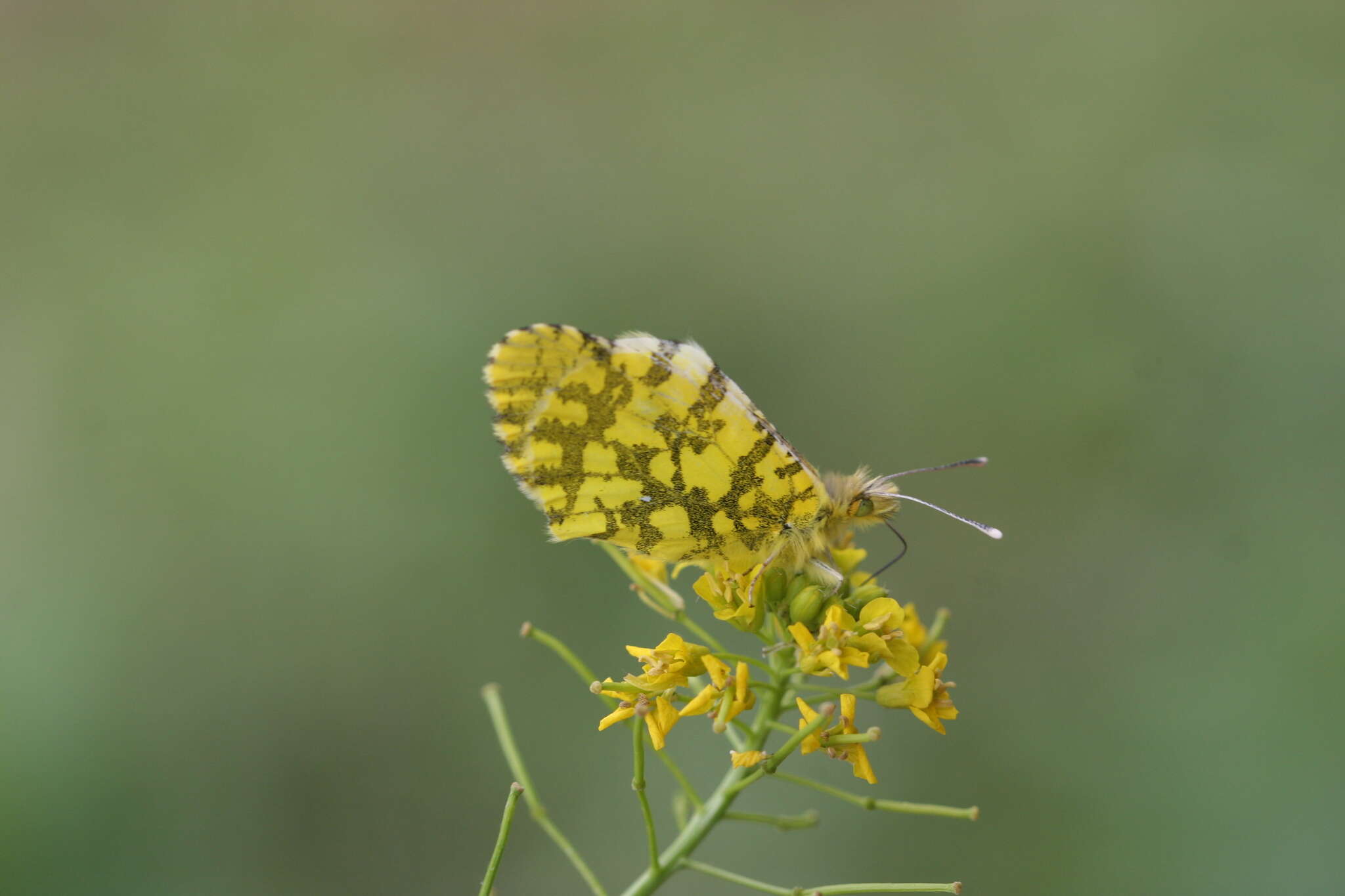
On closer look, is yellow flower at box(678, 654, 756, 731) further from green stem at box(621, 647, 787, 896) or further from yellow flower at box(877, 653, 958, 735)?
yellow flower at box(877, 653, 958, 735)

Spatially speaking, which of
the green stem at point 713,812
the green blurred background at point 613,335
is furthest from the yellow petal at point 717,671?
the green blurred background at point 613,335

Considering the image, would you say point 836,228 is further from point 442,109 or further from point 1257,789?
point 1257,789

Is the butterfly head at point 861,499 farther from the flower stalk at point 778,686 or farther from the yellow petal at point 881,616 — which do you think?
the yellow petal at point 881,616

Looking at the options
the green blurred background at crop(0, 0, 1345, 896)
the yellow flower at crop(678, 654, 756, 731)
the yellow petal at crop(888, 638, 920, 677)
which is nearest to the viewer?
the yellow flower at crop(678, 654, 756, 731)

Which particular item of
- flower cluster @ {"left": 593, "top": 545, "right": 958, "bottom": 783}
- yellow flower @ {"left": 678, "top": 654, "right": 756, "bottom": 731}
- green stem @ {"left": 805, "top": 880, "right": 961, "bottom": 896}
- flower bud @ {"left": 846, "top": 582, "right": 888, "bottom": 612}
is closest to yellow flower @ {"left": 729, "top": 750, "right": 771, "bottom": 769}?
flower cluster @ {"left": 593, "top": 545, "right": 958, "bottom": 783}

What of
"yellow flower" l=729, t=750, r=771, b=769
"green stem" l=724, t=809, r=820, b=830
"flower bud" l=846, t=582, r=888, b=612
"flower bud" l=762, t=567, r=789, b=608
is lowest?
"green stem" l=724, t=809, r=820, b=830
